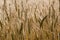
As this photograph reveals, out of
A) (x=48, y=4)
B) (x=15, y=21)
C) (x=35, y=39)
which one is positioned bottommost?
(x=35, y=39)

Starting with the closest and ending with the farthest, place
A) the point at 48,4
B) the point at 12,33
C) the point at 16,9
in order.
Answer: the point at 12,33 → the point at 16,9 → the point at 48,4

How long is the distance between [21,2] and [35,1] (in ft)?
0.43

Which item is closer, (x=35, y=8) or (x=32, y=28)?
(x=32, y=28)

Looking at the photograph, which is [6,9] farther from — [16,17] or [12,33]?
[12,33]

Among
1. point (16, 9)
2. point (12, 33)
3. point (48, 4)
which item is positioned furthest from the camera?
point (48, 4)

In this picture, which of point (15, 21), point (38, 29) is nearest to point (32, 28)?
point (38, 29)

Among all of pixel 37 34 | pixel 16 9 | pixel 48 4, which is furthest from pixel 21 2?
pixel 37 34

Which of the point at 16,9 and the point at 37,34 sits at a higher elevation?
the point at 16,9

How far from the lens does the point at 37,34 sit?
151 cm

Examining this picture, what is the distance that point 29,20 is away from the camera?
1.55 metres

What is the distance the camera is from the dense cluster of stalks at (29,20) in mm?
1483

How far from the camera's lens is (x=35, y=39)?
1480 mm

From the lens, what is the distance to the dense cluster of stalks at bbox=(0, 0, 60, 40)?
1.48 m

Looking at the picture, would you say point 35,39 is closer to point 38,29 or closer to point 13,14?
point 38,29
